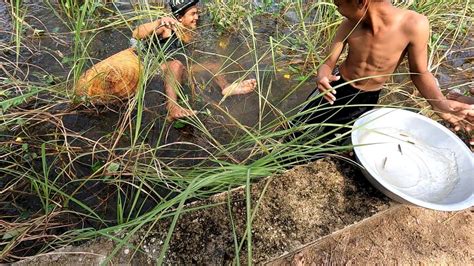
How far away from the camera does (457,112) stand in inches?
66.2

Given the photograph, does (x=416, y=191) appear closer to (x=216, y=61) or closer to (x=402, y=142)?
(x=402, y=142)

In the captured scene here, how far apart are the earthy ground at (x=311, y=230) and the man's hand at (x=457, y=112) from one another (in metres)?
0.52

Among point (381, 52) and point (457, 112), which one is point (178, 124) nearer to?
point (381, 52)

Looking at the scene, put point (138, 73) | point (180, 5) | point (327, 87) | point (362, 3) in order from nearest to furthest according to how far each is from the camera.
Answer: point (362, 3) < point (327, 87) < point (138, 73) < point (180, 5)

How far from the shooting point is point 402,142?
70.0 inches

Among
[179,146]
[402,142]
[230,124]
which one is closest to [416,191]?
[402,142]

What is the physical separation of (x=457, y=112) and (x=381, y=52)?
489mm

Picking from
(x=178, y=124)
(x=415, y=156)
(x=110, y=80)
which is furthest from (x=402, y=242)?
(x=110, y=80)

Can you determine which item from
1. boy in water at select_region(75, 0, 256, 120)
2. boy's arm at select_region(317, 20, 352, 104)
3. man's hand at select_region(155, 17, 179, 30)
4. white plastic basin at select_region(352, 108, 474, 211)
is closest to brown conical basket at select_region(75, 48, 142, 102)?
boy in water at select_region(75, 0, 256, 120)

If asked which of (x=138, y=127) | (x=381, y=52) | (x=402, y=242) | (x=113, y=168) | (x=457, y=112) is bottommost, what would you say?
(x=402, y=242)

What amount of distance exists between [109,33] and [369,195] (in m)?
2.88

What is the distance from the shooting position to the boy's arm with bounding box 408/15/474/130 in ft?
5.38

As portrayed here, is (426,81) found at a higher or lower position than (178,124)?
higher

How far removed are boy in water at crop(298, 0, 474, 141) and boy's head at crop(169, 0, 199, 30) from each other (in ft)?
5.59
